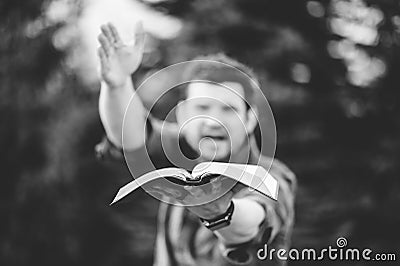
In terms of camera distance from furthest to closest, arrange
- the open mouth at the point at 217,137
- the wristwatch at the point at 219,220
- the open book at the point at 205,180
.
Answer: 1. the open mouth at the point at 217,137
2. the wristwatch at the point at 219,220
3. the open book at the point at 205,180

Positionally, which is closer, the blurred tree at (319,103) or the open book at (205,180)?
the open book at (205,180)

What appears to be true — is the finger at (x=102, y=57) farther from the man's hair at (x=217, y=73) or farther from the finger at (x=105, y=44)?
the man's hair at (x=217, y=73)

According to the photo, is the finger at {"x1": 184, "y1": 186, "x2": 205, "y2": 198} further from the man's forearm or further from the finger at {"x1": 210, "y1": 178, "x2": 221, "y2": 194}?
the man's forearm

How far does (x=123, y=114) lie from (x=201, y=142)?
0.21 m

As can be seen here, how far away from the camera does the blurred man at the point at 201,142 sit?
1607mm

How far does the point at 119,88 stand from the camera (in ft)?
5.45

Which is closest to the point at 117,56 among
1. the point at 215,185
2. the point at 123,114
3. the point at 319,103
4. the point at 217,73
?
the point at 123,114

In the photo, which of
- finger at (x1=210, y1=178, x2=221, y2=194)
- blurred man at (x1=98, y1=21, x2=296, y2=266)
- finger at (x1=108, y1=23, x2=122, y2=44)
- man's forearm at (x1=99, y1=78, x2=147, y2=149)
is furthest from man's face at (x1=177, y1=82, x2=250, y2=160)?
finger at (x1=210, y1=178, x2=221, y2=194)

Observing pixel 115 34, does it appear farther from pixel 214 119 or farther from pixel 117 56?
pixel 214 119

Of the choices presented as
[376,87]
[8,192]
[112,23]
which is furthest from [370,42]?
[8,192]

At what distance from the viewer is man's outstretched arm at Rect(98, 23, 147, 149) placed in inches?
64.5

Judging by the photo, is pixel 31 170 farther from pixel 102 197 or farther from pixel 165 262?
pixel 165 262

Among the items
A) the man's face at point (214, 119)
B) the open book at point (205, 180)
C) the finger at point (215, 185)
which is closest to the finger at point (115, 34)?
the man's face at point (214, 119)

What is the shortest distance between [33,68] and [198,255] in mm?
674
